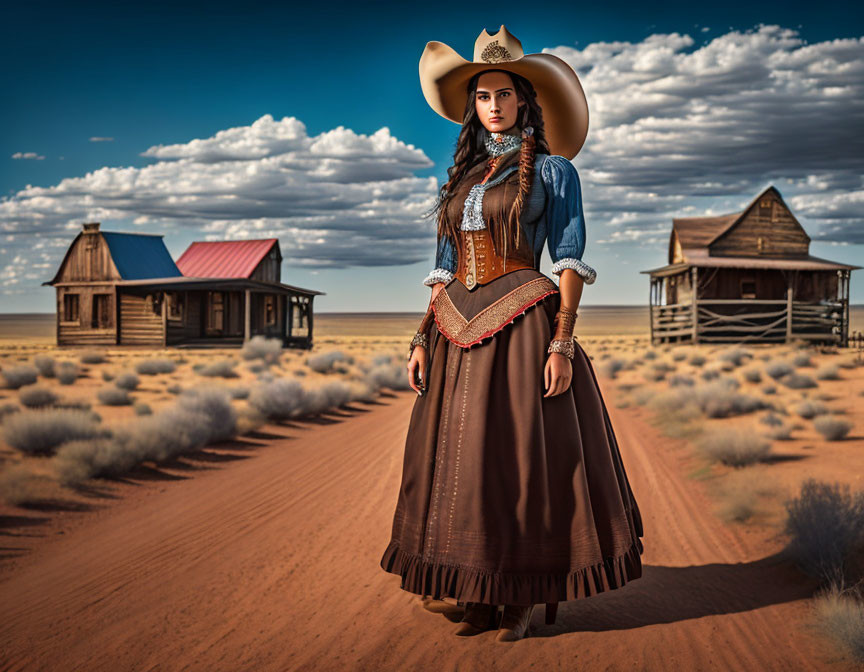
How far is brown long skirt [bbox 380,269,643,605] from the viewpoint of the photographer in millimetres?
2947

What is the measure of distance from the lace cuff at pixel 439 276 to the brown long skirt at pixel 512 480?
0.83 ft

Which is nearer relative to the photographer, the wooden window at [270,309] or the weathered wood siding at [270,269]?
the weathered wood siding at [270,269]

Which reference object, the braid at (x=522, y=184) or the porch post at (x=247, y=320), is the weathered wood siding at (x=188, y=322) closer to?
the porch post at (x=247, y=320)

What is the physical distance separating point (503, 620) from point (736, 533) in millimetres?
2886

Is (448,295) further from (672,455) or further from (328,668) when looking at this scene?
(672,455)

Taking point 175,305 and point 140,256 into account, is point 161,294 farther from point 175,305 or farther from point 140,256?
point 140,256

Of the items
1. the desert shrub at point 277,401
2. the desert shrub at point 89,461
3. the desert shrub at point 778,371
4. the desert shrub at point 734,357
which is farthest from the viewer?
the desert shrub at point 734,357

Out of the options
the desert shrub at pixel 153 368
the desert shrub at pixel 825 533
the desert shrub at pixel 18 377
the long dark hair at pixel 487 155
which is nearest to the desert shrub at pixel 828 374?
the desert shrub at pixel 825 533

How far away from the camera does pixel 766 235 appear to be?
27.1 meters

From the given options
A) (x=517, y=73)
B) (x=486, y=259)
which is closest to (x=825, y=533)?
(x=486, y=259)

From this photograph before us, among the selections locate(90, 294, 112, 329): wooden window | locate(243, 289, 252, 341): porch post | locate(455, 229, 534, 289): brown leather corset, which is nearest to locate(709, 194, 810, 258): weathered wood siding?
locate(243, 289, 252, 341): porch post

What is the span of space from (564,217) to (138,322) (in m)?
27.8

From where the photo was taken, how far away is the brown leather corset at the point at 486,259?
3209mm

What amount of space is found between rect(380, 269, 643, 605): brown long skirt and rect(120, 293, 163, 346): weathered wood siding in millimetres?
26440
